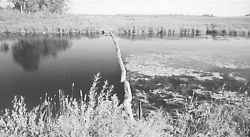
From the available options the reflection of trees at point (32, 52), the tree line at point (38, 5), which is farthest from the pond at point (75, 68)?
the tree line at point (38, 5)

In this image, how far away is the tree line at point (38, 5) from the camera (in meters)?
43.8

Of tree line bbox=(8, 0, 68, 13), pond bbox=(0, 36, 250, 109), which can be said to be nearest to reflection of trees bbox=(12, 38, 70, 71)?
pond bbox=(0, 36, 250, 109)

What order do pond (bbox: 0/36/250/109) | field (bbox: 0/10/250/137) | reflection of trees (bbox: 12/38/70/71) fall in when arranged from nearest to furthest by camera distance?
1. field (bbox: 0/10/250/137)
2. pond (bbox: 0/36/250/109)
3. reflection of trees (bbox: 12/38/70/71)

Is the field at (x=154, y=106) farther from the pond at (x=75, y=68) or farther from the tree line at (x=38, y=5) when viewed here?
the tree line at (x=38, y=5)

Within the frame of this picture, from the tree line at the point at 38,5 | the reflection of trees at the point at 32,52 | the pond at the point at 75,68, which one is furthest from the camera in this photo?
the tree line at the point at 38,5

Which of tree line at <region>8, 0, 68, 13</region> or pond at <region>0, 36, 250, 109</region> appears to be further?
tree line at <region>8, 0, 68, 13</region>

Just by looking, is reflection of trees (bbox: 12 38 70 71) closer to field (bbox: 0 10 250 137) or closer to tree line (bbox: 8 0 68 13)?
field (bbox: 0 10 250 137)

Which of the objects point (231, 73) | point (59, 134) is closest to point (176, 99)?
point (231, 73)

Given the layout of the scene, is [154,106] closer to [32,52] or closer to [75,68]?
[75,68]

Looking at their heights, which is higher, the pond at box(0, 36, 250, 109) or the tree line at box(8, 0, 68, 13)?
the tree line at box(8, 0, 68, 13)

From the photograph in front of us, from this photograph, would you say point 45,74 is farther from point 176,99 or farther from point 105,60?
point 176,99

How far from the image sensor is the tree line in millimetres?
43781

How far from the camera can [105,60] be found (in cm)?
1229

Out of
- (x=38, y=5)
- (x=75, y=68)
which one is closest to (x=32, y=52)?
(x=75, y=68)
